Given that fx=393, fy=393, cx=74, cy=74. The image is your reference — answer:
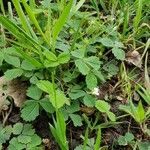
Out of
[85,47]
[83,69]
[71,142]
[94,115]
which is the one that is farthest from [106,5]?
[71,142]

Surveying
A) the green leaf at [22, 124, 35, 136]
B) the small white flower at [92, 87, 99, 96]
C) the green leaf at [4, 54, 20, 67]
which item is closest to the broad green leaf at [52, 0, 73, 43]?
the green leaf at [4, 54, 20, 67]

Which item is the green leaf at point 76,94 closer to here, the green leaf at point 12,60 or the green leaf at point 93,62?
the green leaf at point 93,62

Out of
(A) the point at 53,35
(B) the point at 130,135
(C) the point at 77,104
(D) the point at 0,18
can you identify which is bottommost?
(B) the point at 130,135

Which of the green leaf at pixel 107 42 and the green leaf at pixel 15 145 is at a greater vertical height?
the green leaf at pixel 107 42

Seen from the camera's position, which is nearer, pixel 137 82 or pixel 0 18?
pixel 0 18

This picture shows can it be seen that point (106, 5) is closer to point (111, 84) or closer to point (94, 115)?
point (111, 84)

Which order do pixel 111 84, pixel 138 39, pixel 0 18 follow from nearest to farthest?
pixel 0 18
pixel 111 84
pixel 138 39

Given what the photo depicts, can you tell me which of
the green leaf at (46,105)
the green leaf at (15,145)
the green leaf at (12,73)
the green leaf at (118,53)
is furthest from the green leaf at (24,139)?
the green leaf at (118,53)
